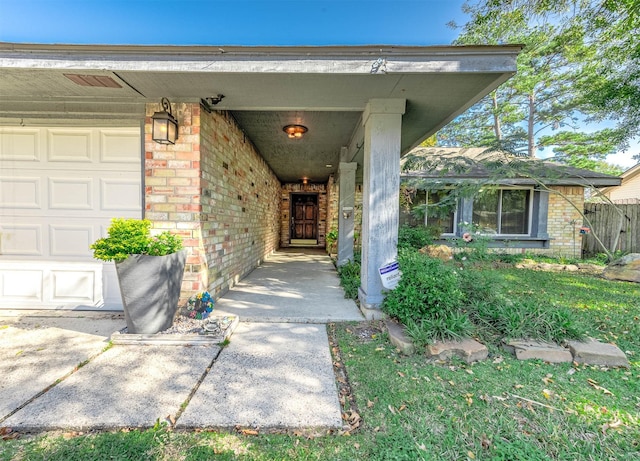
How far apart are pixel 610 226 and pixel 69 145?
1248 centimetres

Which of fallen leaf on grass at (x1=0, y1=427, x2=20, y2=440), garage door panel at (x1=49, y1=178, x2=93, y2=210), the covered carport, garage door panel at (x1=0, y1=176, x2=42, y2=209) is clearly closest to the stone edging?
the covered carport

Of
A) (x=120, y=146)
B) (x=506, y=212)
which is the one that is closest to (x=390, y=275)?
(x=120, y=146)

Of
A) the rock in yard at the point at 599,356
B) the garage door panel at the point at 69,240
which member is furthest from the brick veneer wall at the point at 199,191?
the rock in yard at the point at 599,356

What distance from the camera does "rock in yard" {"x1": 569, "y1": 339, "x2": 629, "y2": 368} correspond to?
2.14 metres

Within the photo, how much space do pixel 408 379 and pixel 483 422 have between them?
1.63ft

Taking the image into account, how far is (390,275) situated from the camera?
2.85 meters

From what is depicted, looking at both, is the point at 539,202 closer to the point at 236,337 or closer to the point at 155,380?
the point at 236,337

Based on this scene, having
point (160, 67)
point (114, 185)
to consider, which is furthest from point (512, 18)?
point (114, 185)

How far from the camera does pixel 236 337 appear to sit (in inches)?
99.7

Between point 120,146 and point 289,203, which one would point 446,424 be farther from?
point 289,203

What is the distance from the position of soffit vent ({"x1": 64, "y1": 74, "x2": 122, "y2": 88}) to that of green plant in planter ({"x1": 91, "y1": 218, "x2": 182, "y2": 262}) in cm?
135

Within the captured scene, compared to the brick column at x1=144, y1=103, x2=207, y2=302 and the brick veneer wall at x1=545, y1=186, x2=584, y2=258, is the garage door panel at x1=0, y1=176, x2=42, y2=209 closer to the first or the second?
the brick column at x1=144, y1=103, x2=207, y2=302

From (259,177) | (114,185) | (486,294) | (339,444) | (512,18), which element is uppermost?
(512,18)

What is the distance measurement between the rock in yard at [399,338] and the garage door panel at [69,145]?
3822 mm
